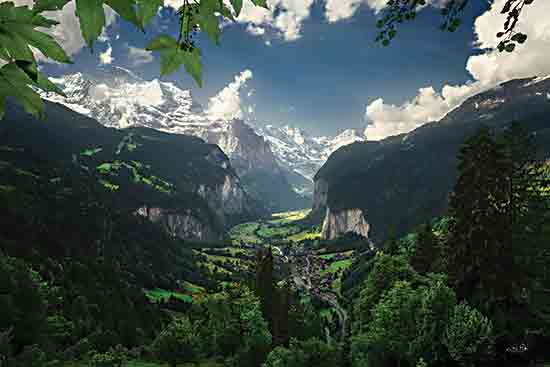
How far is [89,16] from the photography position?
1.49 metres

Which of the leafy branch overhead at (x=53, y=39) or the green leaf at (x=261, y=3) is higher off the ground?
the green leaf at (x=261, y=3)

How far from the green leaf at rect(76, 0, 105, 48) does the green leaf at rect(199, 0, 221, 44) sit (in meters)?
0.69

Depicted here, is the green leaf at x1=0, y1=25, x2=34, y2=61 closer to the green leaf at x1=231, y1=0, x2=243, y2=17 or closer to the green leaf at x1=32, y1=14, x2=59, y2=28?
the green leaf at x1=32, y1=14, x2=59, y2=28

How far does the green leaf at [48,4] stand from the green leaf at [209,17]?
0.76 m

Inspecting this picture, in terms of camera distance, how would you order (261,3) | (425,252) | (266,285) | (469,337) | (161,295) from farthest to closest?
(161,295) < (266,285) < (425,252) < (469,337) < (261,3)

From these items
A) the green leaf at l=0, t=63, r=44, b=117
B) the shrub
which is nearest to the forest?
the shrub

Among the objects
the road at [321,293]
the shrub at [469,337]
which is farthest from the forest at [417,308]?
the road at [321,293]

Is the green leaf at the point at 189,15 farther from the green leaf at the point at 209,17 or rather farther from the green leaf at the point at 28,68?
the green leaf at the point at 28,68

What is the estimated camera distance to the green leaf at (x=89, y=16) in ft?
4.78

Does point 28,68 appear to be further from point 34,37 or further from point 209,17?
point 209,17

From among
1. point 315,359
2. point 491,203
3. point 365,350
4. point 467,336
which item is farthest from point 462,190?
point 315,359

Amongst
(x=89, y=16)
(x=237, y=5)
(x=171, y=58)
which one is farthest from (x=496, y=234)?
(x=89, y=16)

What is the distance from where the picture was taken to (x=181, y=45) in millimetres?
1922

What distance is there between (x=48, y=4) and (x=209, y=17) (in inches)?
33.8
